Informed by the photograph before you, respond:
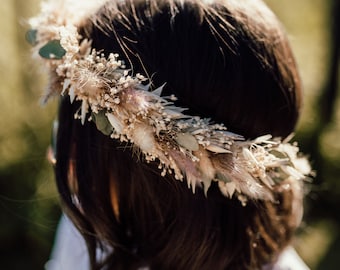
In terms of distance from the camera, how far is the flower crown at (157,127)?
997 mm

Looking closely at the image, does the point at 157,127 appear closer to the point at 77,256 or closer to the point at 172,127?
the point at 172,127

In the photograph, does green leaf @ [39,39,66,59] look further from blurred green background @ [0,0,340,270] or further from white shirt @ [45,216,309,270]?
blurred green background @ [0,0,340,270]

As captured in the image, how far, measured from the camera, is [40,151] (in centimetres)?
283

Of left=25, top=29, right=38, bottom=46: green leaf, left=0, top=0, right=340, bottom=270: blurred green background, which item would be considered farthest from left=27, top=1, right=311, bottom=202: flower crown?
left=0, top=0, right=340, bottom=270: blurred green background

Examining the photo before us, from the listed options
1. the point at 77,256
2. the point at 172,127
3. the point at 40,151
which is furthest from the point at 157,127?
the point at 40,151

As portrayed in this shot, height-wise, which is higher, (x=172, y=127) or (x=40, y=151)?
(x=172, y=127)

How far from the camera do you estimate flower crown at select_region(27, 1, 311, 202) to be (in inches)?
39.3

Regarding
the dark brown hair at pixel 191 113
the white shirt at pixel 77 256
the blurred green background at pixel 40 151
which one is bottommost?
the blurred green background at pixel 40 151

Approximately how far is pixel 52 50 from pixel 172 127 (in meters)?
0.30

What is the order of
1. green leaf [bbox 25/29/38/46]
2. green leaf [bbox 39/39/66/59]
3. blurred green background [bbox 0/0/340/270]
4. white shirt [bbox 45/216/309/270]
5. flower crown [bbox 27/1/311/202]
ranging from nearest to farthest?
flower crown [bbox 27/1/311/202]
green leaf [bbox 39/39/66/59]
green leaf [bbox 25/29/38/46]
white shirt [bbox 45/216/309/270]
blurred green background [bbox 0/0/340/270]

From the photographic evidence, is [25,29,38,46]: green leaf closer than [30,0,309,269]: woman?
No

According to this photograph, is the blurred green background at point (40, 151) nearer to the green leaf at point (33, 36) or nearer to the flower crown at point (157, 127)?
the green leaf at point (33, 36)

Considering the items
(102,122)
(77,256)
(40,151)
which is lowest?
(40,151)

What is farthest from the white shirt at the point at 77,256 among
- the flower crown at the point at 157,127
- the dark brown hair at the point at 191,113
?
the flower crown at the point at 157,127
